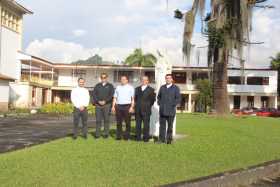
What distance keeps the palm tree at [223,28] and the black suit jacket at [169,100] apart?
11.6 meters

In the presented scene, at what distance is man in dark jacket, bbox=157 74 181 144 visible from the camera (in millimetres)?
11492

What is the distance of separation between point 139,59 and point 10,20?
24.7 metres

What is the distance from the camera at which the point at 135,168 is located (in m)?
8.18

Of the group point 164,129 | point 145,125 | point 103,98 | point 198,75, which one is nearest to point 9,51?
point 198,75

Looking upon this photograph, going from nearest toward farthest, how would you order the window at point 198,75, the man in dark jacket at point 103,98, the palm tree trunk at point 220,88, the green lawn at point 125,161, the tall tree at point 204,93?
the green lawn at point 125,161, the man in dark jacket at point 103,98, the palm tree trunk at point 220,88, the tall tree at point 204,93, the window at point 198,75

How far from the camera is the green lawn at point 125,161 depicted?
23.6ft

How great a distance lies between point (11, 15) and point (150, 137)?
32847 millimetres

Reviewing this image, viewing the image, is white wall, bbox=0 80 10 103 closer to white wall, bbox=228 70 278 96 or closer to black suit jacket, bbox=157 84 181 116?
black suit jacket, bbox=157 84 181 116

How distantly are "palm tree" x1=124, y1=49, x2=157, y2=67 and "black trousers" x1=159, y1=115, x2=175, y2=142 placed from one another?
5084cm

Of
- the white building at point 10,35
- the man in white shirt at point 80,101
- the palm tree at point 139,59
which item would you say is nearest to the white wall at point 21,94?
the white building at point 10,35

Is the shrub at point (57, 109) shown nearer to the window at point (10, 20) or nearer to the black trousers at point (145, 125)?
the window at point (10, 20)

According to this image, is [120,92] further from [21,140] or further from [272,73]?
[272,73]

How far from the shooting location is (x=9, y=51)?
4244 cm

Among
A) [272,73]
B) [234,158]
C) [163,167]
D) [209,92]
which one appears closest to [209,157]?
[234,158]
